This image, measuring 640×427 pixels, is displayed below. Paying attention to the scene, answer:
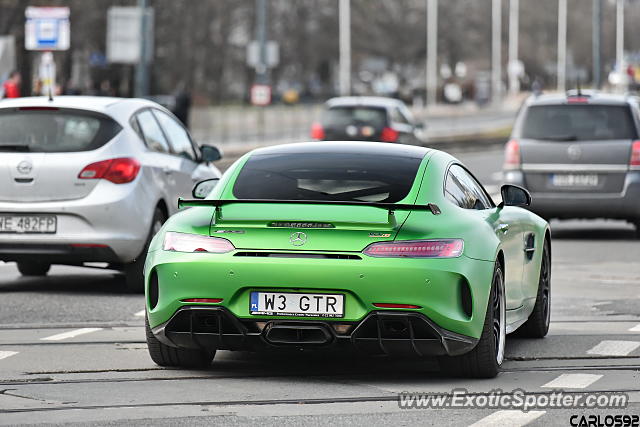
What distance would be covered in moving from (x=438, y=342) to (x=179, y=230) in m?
1.42

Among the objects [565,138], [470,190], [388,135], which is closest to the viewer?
[470,190]

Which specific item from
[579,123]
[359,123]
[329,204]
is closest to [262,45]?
[359,123]

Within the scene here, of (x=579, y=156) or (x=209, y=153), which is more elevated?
(x=209, y=153)

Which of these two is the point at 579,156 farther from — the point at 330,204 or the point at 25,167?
the point at 330,204

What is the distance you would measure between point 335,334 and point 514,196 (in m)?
2.27

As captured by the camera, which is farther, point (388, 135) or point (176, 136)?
point (388, 135)

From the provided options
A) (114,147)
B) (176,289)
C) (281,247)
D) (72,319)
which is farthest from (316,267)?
(114,147)

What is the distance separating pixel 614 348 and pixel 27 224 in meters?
4.95

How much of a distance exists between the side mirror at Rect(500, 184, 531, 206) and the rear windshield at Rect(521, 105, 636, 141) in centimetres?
950

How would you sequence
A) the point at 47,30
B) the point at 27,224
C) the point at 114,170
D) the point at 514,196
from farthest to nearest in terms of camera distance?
1. the point at 47,30
2. the point at 114,170
3. the point at 27,224
4. the point at 514,196

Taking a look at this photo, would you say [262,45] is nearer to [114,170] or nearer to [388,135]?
[388,135]

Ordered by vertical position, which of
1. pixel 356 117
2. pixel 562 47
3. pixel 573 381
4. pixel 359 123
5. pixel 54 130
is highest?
pixel 54 130

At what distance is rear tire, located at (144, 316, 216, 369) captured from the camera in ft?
29.2

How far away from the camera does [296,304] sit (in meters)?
8.23
